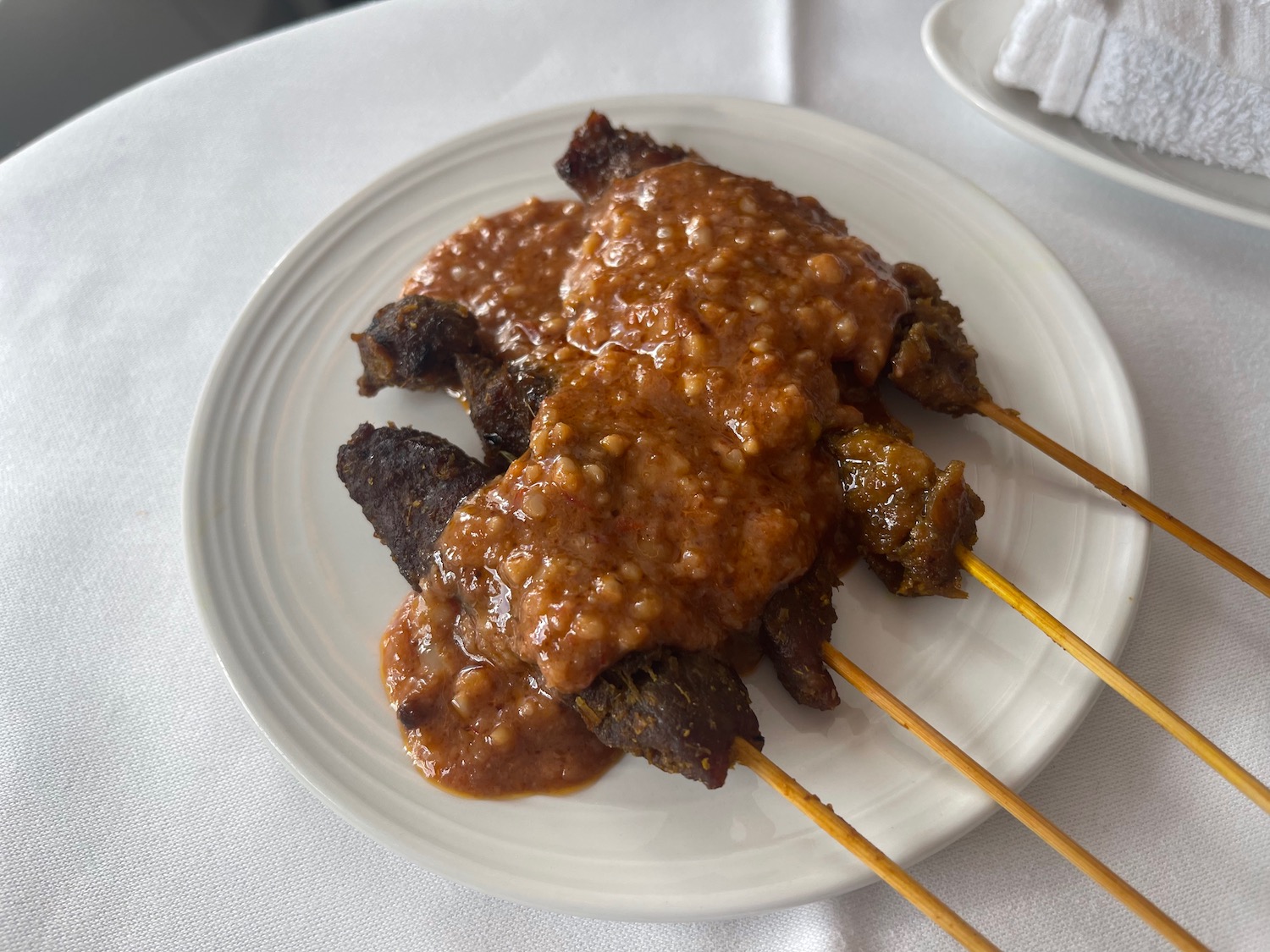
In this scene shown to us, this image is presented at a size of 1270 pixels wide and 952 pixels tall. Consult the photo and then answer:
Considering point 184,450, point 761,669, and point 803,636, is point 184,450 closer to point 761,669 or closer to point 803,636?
point 761,669

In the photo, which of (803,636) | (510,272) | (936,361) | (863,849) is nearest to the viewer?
(863,849)

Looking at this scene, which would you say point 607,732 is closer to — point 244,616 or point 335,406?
point 244,616

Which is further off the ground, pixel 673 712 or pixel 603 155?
pixel 603 155

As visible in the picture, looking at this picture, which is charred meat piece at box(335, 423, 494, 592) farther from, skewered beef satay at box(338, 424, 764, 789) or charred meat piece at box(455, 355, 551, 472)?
charred meat piece at box(455, 355, 551, 472)

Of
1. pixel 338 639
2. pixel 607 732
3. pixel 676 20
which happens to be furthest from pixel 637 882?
pixel 676 20

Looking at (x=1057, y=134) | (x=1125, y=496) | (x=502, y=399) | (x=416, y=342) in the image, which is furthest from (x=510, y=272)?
(x=1057, y=134)

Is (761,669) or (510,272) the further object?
(510,272)

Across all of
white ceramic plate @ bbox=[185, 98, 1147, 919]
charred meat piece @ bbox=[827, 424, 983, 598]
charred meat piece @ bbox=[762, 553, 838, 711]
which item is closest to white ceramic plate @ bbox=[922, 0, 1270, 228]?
white ceramic plate @ bbox=[185, 98, 1147, 919]
